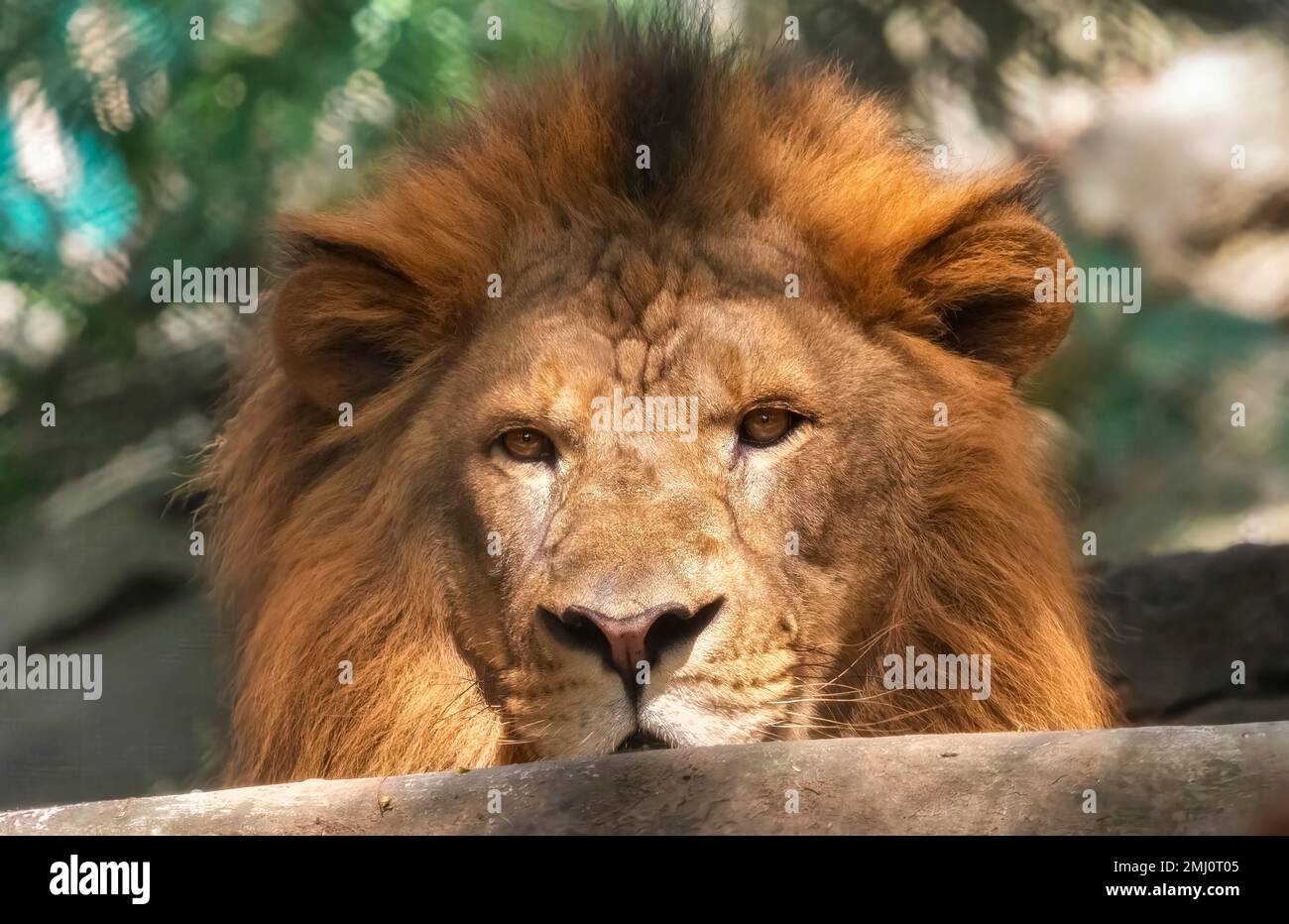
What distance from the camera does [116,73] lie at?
4.64 metres

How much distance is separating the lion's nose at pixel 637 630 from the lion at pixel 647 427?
49 millimetres

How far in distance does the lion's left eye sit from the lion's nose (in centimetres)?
37

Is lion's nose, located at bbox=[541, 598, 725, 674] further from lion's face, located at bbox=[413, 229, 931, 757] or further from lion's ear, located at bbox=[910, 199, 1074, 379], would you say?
lion's ear, located at bbox=[910, 199, 1074, 379]

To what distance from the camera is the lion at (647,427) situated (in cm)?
305

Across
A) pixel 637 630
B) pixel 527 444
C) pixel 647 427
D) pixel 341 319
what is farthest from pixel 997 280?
pixel 341 319

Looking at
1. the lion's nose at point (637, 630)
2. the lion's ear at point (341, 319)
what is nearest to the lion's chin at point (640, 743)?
the lion's nose at point (637, 630)

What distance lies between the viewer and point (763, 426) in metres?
3.10

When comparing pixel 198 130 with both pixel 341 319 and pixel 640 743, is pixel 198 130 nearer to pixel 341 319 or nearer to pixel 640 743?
pixel 341 319

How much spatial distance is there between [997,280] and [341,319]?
140cm

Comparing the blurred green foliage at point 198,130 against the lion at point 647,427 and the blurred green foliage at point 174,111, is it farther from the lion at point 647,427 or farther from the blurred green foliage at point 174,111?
the lion at point 647,427

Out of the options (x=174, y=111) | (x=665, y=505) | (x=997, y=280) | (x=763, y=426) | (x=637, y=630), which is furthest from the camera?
(x=174, y=111)

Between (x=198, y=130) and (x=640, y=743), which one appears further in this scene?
(x=198, y=130)

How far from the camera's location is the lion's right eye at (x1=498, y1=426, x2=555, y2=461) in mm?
3123
